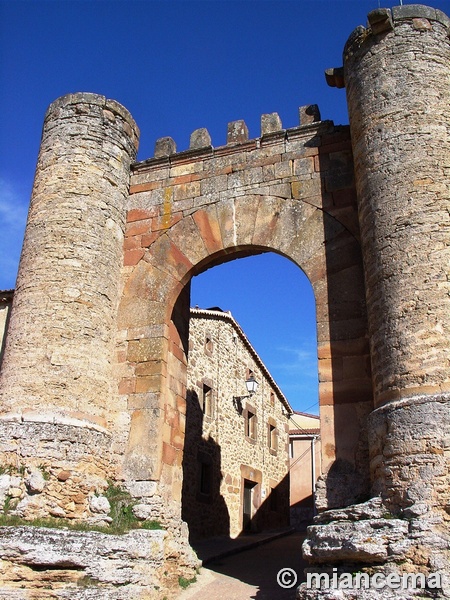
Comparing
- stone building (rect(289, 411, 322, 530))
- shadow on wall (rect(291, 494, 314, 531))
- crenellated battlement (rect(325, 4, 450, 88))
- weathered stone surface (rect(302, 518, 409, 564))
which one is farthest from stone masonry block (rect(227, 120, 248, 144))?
shadow on wall (rect(291, 494, 314, 531))

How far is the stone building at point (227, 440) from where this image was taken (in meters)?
12.0

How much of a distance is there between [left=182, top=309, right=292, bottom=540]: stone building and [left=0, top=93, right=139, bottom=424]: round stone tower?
5.54m

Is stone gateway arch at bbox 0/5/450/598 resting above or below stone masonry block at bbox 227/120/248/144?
below

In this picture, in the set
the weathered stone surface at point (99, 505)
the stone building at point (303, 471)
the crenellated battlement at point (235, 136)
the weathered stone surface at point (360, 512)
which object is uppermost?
the crenellated battlement at point (235, 136)

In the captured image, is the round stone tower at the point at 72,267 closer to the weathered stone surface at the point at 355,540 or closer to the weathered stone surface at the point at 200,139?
the weathered stone surface at the point at 200,139

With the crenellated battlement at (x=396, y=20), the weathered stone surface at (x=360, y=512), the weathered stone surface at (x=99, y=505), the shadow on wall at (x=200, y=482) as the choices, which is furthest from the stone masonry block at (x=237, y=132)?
the shadow on wall at (x=200, y=482)

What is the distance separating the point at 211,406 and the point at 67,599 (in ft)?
27.9

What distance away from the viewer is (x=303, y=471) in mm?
21797

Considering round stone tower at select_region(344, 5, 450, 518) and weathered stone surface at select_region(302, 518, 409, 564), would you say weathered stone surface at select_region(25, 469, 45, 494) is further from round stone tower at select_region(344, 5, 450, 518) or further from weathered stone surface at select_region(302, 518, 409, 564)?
round stone tower at select_region(344, 5, 450, 518)

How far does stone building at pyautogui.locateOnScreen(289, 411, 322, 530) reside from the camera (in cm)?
2094

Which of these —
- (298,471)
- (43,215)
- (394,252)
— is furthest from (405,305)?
(298,471)

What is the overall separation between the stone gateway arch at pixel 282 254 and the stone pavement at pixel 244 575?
0.82 metres

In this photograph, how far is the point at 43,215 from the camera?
22.4 ft

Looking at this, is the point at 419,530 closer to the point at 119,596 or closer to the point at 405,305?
the point at 405,305
